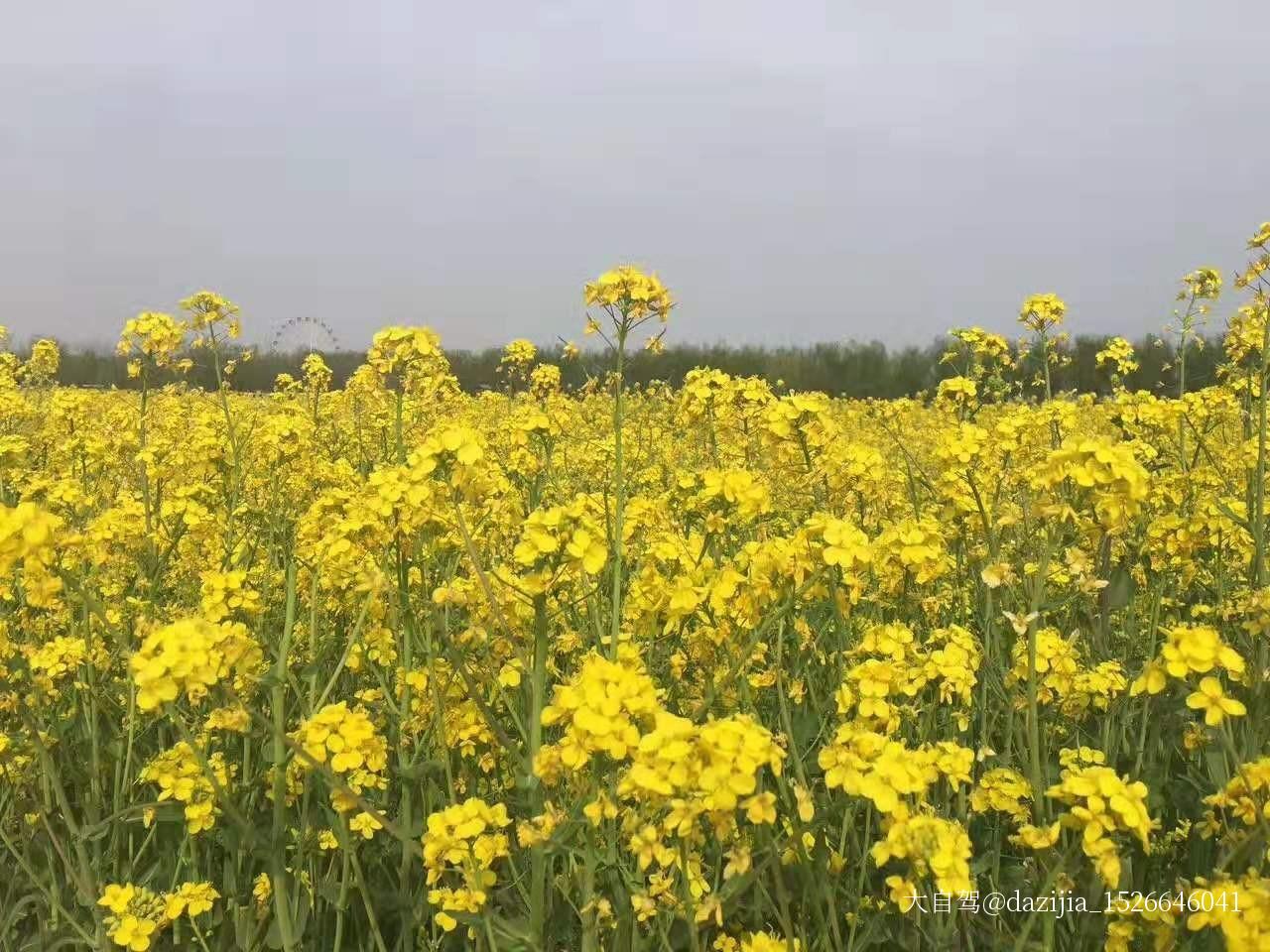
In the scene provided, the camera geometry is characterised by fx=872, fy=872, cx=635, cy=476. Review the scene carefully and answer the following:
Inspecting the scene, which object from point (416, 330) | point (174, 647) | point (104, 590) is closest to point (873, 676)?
point (174, 647)

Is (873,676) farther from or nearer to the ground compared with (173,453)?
nearer to the ground

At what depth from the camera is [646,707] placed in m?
1.54

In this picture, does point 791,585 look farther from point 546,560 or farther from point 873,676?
point 546,560

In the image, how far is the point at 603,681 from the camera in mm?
1603

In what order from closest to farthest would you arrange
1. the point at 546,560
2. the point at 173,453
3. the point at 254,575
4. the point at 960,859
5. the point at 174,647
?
the point at 960,859, the point at 174,647, the point at 546,560, the point at 254,575, the point at 173,453

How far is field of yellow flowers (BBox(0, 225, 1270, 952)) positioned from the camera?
5.36 feet

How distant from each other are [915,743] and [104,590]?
2977mm

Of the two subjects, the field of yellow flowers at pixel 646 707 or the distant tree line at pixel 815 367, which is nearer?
the field of yellow flowers at pixel 646 707

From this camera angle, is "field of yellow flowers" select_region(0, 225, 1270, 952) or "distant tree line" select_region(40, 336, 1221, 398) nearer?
"field of yellow flowers" select_region(0, 225, 1270, 952)

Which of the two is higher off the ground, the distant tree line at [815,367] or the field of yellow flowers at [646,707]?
the distant tree line at [815,367]

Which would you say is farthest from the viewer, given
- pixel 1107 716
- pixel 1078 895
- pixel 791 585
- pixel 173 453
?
pixel 173 453

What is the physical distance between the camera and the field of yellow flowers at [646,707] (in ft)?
5.36

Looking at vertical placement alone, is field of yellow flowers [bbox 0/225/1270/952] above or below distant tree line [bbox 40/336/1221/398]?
below

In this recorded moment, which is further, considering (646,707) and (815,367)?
(815,367)
